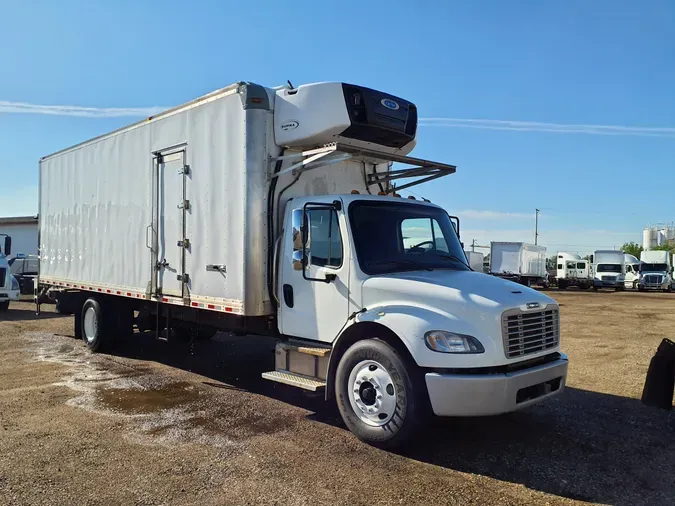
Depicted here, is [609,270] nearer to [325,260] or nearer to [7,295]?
[7,295]

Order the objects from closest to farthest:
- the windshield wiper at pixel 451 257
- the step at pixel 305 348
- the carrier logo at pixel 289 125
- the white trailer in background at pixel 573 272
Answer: the step at pixel 305 348
the windshield wiper at pixel 451 257
the carrier logo at pixel 289 125
the white trailer in background at pixel 573 272

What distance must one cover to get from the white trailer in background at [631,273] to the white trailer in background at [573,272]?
2782 mm

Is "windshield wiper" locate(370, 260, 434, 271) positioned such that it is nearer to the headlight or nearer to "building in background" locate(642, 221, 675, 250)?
the headlight

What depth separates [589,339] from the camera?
503 inches

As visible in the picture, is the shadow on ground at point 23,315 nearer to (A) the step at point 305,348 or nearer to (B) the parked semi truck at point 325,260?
(B) the parked semi truck at point 325,260

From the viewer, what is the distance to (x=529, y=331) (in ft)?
17.1

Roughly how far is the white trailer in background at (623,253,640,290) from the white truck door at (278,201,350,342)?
43.6 meters

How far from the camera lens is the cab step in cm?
585

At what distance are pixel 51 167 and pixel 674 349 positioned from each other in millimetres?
11667

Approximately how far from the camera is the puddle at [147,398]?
6539 millimetres

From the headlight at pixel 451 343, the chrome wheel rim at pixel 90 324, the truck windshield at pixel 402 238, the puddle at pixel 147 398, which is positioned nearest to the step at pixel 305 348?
the truck windshield at pixel 402 238

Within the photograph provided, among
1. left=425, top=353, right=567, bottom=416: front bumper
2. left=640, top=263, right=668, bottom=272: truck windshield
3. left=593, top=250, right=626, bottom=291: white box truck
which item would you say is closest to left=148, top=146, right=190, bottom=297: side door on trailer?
left=425, top=353, right=567, bottom=416: front bumper

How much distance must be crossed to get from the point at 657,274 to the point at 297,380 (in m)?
42.3

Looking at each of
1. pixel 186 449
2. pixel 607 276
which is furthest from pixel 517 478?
pixel 607 276
